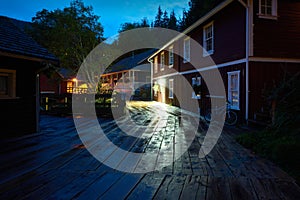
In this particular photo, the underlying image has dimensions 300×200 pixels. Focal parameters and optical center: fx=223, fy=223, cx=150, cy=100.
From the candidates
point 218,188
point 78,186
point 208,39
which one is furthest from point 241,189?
point 208,39

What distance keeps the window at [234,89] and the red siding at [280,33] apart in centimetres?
114

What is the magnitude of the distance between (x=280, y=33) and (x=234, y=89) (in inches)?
101

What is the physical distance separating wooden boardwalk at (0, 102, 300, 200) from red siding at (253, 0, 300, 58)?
459 centimetres

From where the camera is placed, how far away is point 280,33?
8.20 meters

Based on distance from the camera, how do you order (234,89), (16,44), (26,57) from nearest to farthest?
(26,57) → (16,44) → (234,89)

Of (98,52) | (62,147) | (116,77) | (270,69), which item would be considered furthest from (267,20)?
(116,77)

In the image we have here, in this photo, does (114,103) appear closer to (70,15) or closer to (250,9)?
(250,9)

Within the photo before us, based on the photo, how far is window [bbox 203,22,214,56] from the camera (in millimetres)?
10241

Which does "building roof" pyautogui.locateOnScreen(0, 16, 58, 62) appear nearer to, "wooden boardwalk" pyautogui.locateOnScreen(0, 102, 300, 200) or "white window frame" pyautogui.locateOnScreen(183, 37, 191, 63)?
"wooden boardwalk" pyautogui.locateOnScreen(0, 102, 300, 200)

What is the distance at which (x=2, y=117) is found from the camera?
19.0 ft

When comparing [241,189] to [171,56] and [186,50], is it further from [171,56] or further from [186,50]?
[171,56]

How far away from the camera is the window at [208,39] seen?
10241mm

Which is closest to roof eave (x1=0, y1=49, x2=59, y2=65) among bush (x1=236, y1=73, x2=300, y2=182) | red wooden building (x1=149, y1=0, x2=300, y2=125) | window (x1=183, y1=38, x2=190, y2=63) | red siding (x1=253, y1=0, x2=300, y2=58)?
bush (x1=236, y1=73, x2=300, y2=182)

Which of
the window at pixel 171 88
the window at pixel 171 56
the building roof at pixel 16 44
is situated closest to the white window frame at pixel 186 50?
the window at pixel 171 56
